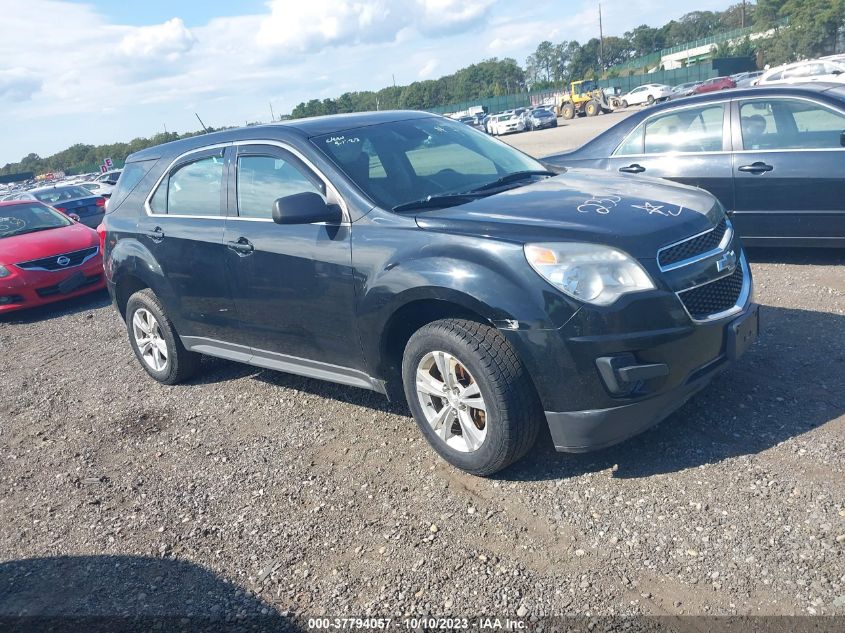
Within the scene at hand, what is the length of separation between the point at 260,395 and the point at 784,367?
142 inches

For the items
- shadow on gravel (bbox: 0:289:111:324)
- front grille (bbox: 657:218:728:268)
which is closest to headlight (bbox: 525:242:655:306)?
front grille (bbox: 657:218:728:268)

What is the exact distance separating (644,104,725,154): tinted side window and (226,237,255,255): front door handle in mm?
4469

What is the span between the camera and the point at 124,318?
638 centimetres

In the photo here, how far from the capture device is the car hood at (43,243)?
31.4ft

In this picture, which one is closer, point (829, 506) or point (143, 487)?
point (829, 506)

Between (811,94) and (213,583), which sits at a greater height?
(811,94)

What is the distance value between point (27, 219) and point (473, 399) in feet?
31.3

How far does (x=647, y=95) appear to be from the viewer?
173ft

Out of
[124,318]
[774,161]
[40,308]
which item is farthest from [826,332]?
[40,308]

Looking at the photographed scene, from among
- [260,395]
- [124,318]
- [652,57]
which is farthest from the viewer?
[652,57]

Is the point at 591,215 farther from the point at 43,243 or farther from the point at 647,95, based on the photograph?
the point at 647,95

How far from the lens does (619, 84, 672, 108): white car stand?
50691 mm

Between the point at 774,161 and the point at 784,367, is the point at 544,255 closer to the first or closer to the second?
the point at 784,367

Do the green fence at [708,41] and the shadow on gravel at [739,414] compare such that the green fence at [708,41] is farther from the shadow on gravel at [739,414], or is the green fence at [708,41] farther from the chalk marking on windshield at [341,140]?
the chalk marking on windshield at [341,140]
